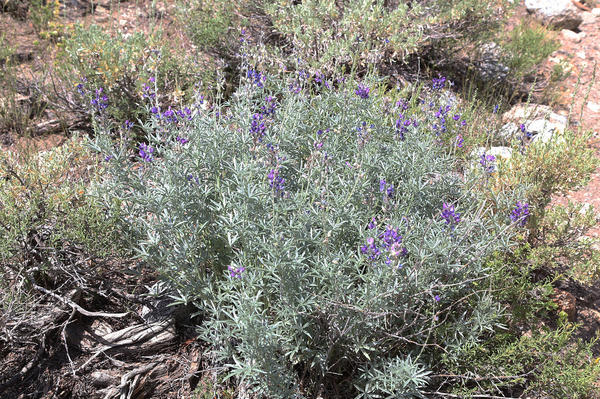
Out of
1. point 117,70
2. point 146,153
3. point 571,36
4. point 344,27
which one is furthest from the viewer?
point 571,36

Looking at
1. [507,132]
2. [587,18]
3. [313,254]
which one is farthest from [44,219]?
[587,18]

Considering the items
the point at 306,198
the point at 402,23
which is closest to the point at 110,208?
the point at 306,198

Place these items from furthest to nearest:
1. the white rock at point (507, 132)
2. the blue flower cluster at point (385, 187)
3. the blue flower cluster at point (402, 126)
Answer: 1. the white rock at point (507, 132)
2. the blue flower cluster at point (402, 126)
3. the blue flower cluster at point (385, 187)

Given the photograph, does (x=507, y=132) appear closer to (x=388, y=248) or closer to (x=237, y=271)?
(x=388, y=248)

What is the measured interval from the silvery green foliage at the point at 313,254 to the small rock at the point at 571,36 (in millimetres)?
5417

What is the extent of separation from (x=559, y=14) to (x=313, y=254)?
667cm

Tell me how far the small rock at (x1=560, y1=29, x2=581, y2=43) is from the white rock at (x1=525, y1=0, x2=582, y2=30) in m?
0.14

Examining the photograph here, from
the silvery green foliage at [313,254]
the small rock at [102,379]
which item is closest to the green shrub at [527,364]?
the silvery green foliage at [313,254]

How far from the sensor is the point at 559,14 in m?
7.08

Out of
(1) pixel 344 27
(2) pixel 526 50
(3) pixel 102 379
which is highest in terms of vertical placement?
(1) pixel 344 27

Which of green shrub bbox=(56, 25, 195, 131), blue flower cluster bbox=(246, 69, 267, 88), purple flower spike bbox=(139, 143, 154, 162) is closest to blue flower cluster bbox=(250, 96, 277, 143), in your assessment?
blue flower cluster bbox=(246, 69, 267, 88)

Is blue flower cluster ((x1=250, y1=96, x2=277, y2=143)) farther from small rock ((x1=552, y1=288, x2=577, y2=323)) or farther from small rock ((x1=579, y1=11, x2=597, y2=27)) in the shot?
small rock ((x1=579, y1=11, x2=597, y2=27))

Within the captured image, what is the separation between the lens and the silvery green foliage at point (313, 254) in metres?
2.28

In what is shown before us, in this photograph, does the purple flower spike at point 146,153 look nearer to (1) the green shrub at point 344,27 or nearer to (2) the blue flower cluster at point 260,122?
(2) the blue flower cluster at point 260,122
